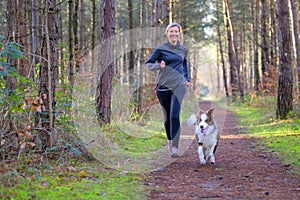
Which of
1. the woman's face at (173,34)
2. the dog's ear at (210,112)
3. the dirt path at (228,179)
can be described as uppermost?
the woman's face at (173,34)

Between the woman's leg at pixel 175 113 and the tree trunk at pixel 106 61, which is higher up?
the tree trunk at pixel 106 61

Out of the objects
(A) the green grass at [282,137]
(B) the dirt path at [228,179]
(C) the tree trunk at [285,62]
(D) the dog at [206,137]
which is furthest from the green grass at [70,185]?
(C) the tree trunk at [285,62]

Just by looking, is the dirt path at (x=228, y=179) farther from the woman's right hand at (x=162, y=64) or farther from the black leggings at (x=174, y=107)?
the woman's right hand at (x=162, y=64)

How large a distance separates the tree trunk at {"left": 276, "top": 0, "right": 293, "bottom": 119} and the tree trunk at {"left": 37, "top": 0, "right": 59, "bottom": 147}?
326 inches

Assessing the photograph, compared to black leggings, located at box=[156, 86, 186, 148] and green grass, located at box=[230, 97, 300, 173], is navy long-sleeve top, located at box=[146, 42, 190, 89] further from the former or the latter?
green grass, located at box=[230, 97, 300, 173]

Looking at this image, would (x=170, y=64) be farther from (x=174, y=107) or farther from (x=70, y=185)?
(x=70, y=185)

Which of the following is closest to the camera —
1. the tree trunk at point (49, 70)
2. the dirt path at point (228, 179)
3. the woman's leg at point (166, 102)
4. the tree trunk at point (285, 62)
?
the dirt path at point (228, 179)

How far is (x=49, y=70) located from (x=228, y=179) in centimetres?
315

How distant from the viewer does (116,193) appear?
4691mm

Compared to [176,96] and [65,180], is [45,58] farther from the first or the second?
[176,96]

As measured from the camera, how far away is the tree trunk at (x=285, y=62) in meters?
12.1

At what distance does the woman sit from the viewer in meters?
7.32

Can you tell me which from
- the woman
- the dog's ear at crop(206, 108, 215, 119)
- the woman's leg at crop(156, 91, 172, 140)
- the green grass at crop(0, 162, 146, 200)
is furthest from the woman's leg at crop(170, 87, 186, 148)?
the green grass at crop(0, 162, 146, 200)

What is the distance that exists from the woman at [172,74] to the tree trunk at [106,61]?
2991mm
